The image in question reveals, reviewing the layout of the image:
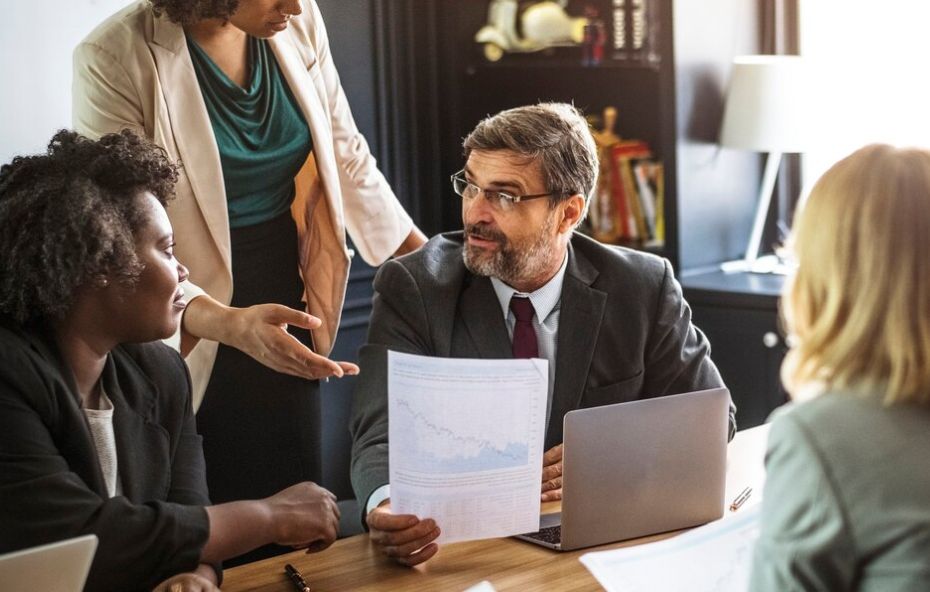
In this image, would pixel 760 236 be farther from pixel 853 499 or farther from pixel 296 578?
pixel 853 499

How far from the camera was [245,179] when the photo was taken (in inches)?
105

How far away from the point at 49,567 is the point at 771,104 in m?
2.86

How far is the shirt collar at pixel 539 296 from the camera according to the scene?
2.22m

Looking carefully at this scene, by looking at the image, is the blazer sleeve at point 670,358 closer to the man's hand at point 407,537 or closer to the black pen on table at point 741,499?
the black pen on table at point 741,499

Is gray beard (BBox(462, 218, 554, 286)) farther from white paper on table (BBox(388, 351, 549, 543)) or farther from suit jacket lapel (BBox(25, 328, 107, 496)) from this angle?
suit jacket lapel (BBox(25, 328, 107, 496))

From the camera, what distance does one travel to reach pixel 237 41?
2596 millimetres

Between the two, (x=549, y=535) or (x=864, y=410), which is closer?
(x=864, y=410)

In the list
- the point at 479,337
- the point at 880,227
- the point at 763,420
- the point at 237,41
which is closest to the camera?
Result: the point at 880,227

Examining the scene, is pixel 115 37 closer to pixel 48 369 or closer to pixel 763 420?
pixel 48 369

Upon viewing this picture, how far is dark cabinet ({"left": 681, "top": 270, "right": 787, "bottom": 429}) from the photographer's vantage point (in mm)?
3578

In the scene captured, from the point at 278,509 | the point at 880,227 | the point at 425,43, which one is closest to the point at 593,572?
the point at 278,509

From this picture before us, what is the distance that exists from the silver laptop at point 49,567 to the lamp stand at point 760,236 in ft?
9.57

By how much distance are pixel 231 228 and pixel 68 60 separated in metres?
0.55

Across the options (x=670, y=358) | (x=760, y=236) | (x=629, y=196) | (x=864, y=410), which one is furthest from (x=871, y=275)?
(x=760, y=236)
